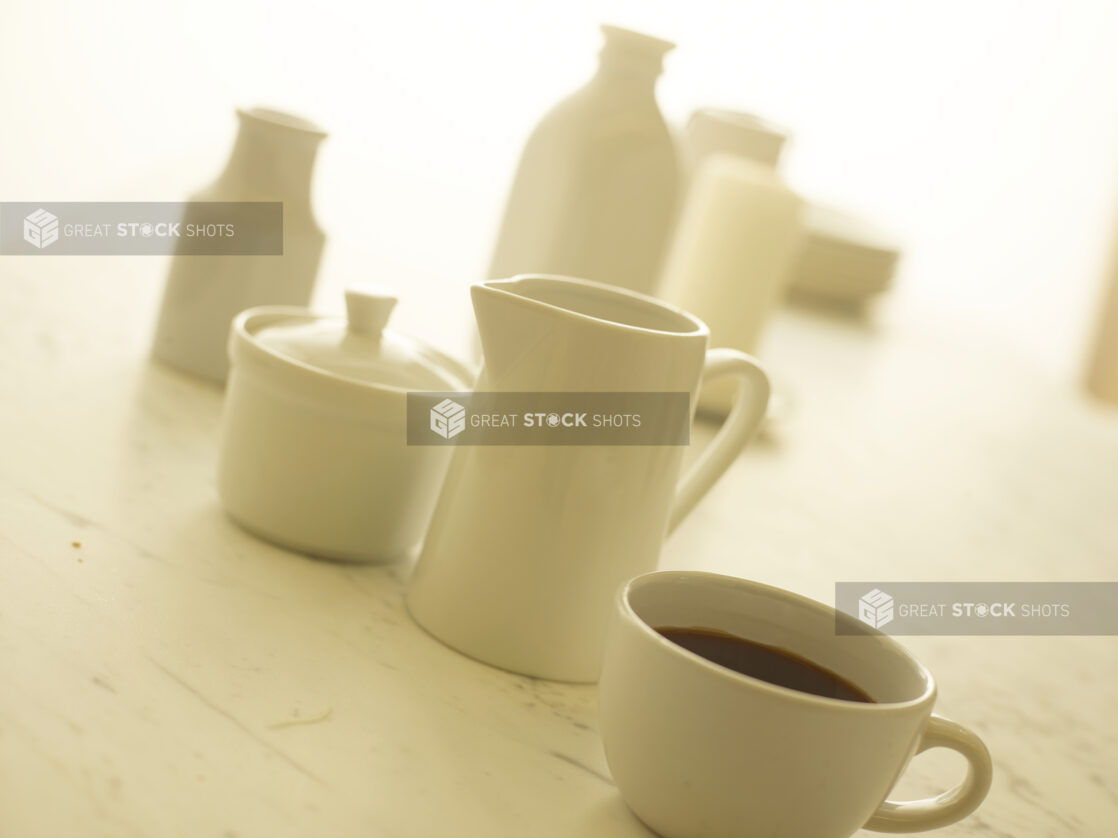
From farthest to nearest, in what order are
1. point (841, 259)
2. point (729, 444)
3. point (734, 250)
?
point (841, 259) < point (734, 250) < point (729, 444)

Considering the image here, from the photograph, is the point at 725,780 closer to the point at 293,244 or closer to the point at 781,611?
the point at 781,611

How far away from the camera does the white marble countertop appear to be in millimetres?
449

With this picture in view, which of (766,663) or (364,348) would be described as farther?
(364,348)

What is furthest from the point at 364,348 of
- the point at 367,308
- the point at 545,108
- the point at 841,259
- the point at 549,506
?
the point at 841,259

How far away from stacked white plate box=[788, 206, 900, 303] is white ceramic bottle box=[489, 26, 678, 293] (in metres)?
0.93

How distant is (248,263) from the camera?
853mm

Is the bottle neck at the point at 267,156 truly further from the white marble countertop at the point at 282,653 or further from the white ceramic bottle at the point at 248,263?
the white marble countertop at the point at 282,653

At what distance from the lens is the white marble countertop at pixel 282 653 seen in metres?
0.45

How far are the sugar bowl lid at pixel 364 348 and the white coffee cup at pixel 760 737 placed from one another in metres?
0.21

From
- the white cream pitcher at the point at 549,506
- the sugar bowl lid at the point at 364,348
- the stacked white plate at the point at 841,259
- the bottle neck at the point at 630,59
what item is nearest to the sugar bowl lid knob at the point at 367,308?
the sugar bowl lid at the point at 364,348

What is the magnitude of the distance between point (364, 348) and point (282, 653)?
0.19 meters

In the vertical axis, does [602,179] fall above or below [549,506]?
above

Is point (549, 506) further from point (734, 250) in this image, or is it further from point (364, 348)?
point (734, 250)

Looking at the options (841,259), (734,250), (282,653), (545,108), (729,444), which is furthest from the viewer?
(841,259)
